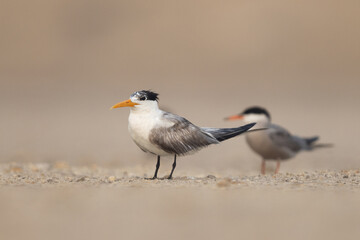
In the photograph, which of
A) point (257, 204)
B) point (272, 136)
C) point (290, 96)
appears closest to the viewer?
point (257, 204)

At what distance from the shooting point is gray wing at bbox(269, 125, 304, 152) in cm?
1091

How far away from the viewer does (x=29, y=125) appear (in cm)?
1858

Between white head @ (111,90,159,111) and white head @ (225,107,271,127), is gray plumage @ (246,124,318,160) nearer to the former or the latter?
white head @ (225,107,271,127)

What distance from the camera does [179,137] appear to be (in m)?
7.55

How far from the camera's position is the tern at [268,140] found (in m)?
10.8

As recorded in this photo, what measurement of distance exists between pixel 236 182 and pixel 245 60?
23.1 meters

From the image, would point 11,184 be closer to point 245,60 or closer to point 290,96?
point 290,96

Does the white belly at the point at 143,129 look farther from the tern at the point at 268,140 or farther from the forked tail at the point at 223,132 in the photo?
the tern at the point at 268,140

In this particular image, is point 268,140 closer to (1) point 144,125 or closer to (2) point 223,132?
(2) point 223,132

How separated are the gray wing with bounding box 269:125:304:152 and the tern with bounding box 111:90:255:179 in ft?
10.9

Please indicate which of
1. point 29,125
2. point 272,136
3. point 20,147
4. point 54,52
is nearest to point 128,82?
point 54,52

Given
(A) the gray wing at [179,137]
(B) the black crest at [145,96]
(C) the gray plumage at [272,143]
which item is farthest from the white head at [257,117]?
(B) the black crest at [145,96]

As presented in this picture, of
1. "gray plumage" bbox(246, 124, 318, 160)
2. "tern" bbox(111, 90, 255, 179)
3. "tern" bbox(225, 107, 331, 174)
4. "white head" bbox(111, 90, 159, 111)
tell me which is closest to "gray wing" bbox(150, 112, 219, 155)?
"tern" bbox(111, 90, 255, 179)

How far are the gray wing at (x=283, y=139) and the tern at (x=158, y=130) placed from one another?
10.9 feet
